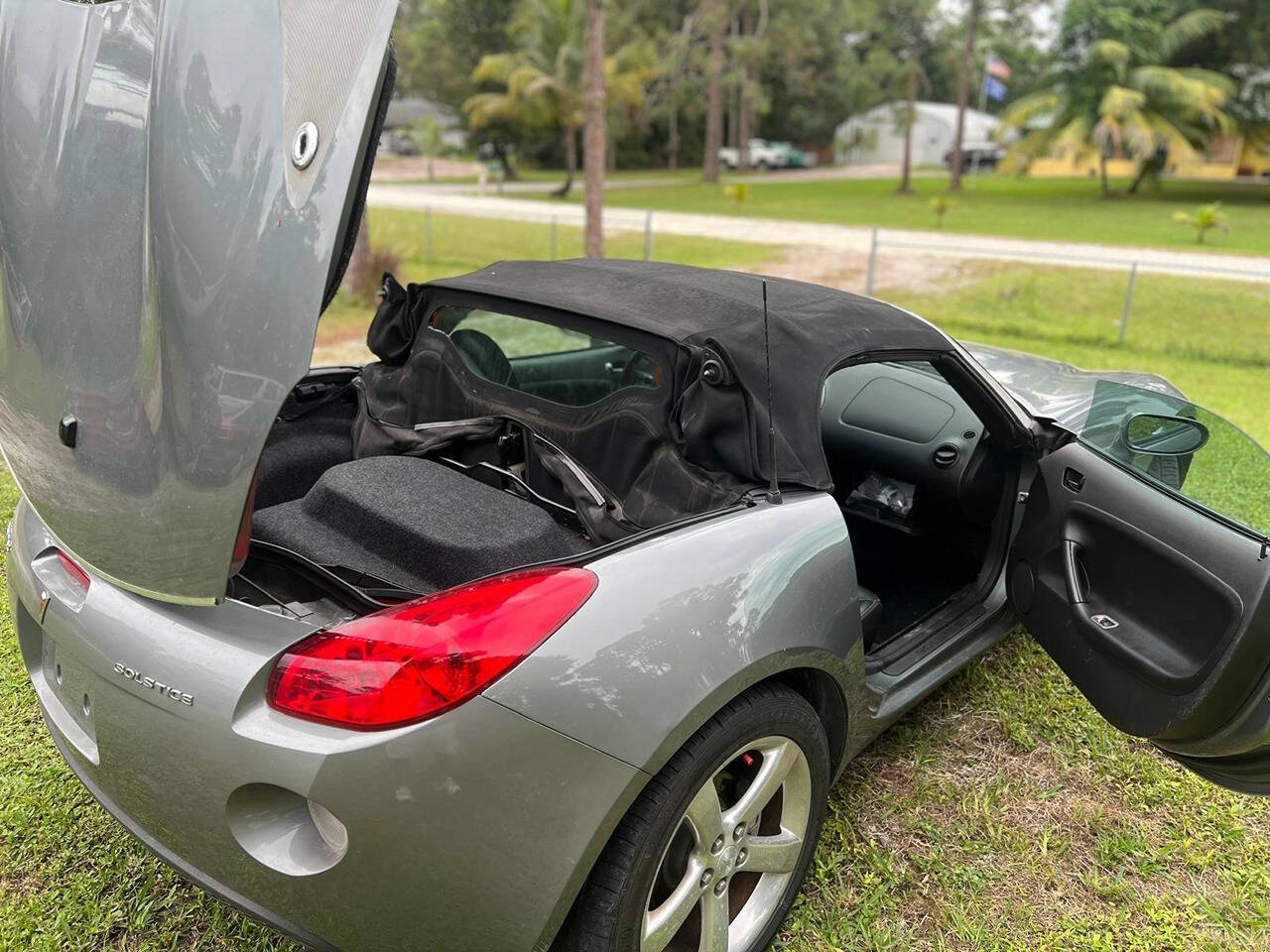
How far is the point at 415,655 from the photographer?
1.53 m

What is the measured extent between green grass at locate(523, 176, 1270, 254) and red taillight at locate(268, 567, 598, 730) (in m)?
19.8

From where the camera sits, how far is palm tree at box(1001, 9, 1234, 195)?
2666 centimetres

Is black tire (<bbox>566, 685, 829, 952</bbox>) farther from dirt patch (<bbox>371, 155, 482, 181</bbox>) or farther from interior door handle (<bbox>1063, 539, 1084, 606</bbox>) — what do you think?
dirt patch (<bbox>371, 155, 482, 181</bbox>)

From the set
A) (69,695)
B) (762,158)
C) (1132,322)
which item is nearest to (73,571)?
(69,695)

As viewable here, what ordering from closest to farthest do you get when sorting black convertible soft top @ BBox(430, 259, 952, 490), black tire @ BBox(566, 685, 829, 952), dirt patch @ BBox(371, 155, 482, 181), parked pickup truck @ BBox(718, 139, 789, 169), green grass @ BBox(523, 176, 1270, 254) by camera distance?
black tire @ BBox(566, 685, 829, 952), black convertible soft top @ BBox(430, 259, 952, 490), green grass @ BBox(523, 176, 1270, 254), dirt patch @ BBox(371, 155, 482, 181), parked pickup truck @ BBox(718, 139, 789, 169)

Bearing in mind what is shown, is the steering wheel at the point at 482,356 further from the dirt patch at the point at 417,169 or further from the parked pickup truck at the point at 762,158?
the parked pickup truck at the point at 762,158

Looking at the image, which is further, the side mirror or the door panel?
the side mirror

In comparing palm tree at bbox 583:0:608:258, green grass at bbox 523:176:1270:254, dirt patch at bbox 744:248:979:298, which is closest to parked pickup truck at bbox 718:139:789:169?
green grass at bbox 523:176:1270:254

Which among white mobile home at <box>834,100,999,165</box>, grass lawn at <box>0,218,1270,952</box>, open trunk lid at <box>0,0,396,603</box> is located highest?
white mobile home at <box>834,100,999,165</box>

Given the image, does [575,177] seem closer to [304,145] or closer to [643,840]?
[304,145]

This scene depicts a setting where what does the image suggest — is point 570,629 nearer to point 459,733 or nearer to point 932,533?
point 459,733

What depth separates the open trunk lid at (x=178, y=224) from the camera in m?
1.43

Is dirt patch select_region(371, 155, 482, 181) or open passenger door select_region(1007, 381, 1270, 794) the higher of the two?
dirt patch select_region(371, 155, 482, 181)

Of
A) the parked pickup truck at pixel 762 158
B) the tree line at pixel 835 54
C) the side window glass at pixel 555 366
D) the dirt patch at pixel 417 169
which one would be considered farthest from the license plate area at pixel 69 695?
the parked pickup truck at pixel 762 158
